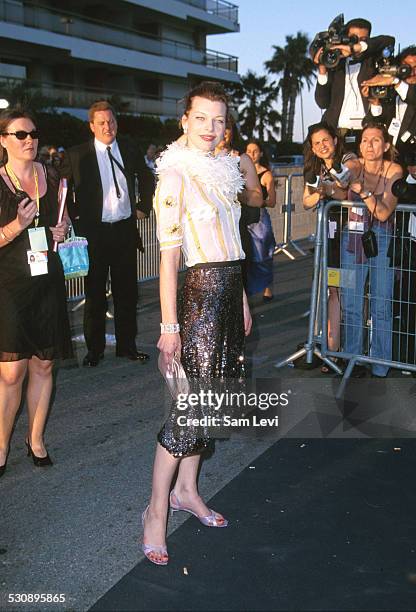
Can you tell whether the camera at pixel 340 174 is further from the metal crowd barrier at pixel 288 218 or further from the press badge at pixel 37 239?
the metal crowd barrier at pixel 288 218

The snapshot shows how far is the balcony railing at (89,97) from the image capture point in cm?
3678

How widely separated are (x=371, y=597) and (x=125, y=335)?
4.01 meters

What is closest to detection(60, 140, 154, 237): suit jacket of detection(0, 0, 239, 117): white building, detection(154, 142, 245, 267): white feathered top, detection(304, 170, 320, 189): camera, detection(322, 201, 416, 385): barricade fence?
detection(304, 170, 320, 189): camera

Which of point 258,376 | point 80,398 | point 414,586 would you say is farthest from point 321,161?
point 414,586

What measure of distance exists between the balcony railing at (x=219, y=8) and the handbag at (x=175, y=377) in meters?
54.9

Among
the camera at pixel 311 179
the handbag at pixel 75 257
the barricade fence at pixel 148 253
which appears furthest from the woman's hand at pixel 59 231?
the barricade fence at pixel 148 253

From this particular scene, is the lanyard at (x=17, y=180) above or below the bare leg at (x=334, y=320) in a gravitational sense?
above

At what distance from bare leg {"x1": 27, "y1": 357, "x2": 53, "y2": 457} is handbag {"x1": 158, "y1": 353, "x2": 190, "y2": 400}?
1.20 m

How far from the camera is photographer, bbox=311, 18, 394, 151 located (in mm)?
6672

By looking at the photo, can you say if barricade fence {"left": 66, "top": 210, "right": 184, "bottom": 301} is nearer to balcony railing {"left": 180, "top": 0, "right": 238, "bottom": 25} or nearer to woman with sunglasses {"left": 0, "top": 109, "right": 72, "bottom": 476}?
woman with sunglasses {"left": 0, "top": 109, "right": 72, "bottom": 476}

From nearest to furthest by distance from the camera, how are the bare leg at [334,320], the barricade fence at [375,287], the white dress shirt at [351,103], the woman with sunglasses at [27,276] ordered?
the woman with sunglasses at [27,276]
the barricade fence at [375,287]
the bare leg at [334,320]
the white dress shirt at [351,103]

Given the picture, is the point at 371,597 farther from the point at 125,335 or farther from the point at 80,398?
the point at 125,335

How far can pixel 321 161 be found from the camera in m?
6.42

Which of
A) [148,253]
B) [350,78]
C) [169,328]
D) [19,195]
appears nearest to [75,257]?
[19,195]
